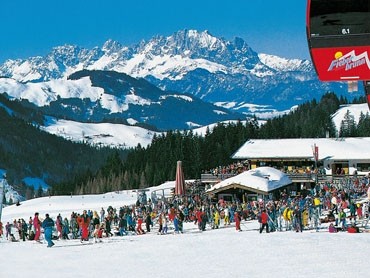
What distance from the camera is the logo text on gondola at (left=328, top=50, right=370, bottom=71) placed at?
6.66 meters

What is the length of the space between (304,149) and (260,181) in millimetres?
23817

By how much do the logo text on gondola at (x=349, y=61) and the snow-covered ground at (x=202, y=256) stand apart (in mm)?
8393

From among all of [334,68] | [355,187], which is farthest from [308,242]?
[355,187]

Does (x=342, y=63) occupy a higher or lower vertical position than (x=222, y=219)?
higher

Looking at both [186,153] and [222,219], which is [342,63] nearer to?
[222,219]

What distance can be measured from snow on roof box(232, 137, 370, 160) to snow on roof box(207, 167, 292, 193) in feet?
60.6

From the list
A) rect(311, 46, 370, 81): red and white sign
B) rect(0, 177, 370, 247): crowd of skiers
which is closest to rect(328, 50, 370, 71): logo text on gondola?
rect(311, 46, 370, 81): red and white sign

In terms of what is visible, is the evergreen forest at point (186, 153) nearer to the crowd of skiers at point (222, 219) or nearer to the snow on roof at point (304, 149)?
the snow on roof at point (304, 149)

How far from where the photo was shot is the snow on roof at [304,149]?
2269 inches

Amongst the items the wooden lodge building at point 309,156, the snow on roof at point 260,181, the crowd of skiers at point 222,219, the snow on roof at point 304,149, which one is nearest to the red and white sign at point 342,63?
the crowd of skiers at point 222,219

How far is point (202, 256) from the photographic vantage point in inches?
703

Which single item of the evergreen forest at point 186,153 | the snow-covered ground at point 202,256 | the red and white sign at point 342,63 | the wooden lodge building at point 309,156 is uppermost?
the evergreen forest at point 186,153

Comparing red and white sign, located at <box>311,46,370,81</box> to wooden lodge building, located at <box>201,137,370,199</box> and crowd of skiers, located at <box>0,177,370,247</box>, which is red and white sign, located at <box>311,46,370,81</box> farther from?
wooden lodge building, located at <box>201,137,370,199</box>

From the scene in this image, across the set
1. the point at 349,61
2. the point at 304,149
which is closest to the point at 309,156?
the point at 304,149
